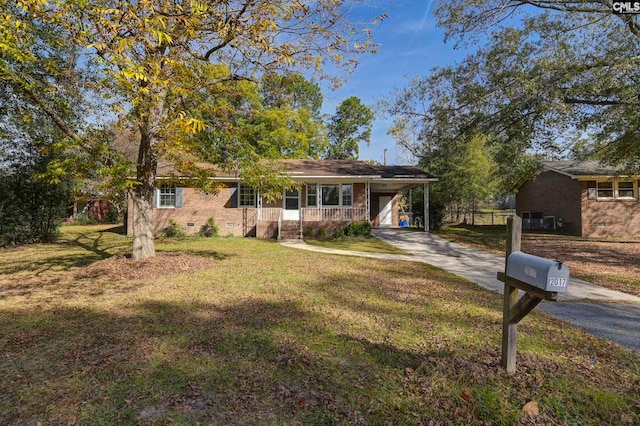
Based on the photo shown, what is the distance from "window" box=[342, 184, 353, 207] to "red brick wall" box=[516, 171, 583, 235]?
10.9 m

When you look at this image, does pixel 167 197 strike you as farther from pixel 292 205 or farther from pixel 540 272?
pixel 540 272

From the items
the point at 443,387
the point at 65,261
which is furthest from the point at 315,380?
the point at 65,261

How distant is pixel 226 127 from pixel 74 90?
3.38 meters

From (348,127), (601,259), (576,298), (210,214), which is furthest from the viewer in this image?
(348,127)

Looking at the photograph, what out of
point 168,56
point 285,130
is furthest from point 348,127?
point 168,56

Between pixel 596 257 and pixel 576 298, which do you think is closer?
pixel 576 298

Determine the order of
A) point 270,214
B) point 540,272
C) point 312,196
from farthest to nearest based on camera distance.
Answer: point 312,196 < point 270,214 < point 540,272

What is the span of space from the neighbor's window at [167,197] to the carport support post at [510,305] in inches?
663

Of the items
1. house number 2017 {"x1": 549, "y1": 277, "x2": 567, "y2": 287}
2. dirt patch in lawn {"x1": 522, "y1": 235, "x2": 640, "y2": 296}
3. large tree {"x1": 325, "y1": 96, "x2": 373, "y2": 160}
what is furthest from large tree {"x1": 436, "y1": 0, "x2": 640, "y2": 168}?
large tree {"x1": 325, "y1": 96, "x2": 373, "y2": 160}

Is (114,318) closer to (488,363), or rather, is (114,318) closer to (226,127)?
(488,363)

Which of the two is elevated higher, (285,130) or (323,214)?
(285,130)

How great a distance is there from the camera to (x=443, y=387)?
9.54 feet

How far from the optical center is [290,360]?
3389mm

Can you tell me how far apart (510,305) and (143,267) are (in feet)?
24.9
